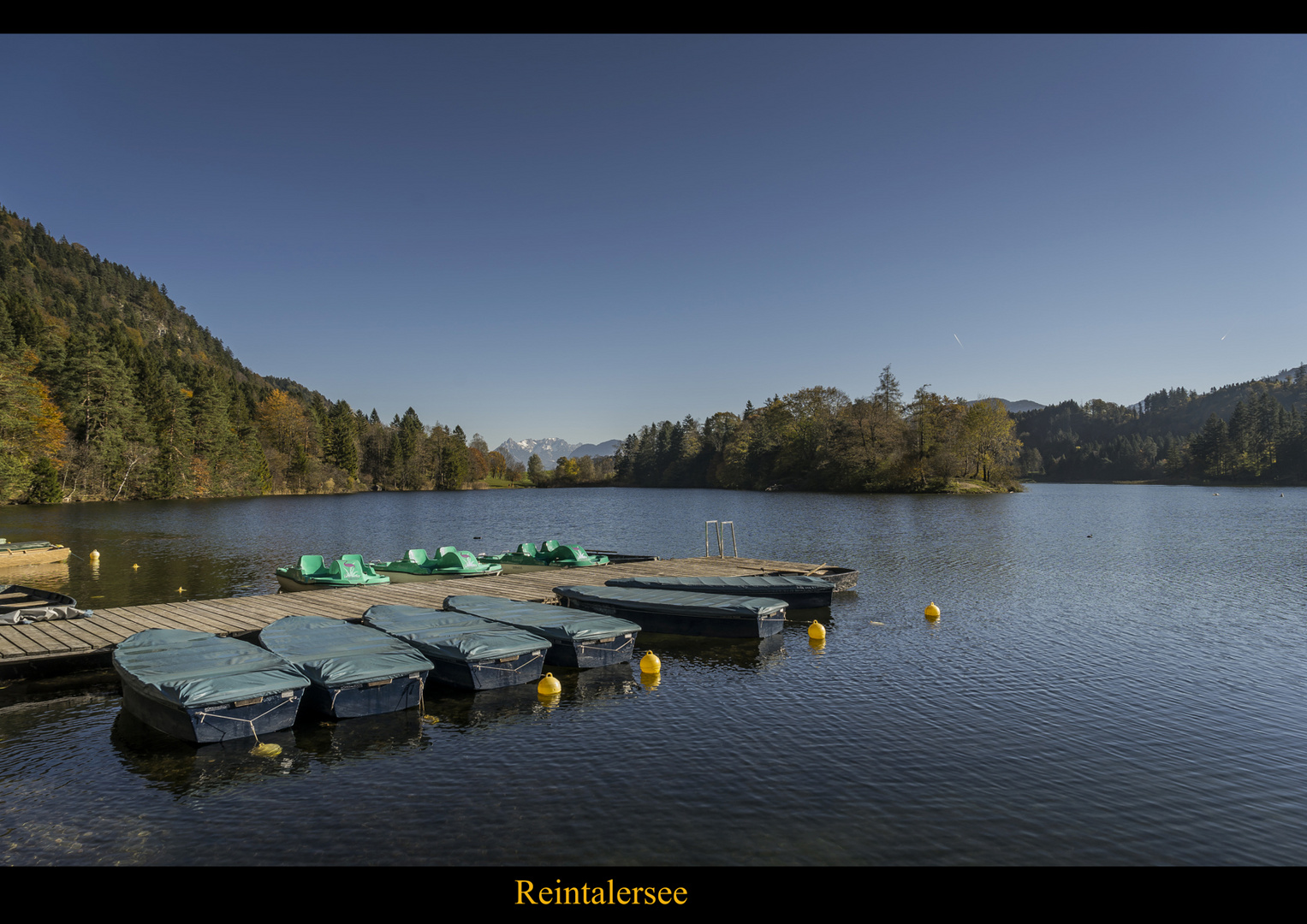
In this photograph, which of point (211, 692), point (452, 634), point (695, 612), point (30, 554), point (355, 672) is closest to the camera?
point (211, 692)

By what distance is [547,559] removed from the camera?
3434cm

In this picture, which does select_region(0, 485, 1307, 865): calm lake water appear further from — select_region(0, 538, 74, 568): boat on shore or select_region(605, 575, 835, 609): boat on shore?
select_region(0, 538, 74, 568): boat on shore

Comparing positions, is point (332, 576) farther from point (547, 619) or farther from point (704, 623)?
point (704, 623)

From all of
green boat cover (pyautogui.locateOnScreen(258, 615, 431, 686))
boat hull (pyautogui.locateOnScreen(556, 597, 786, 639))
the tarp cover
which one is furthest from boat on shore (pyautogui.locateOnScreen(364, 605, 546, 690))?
boat hull (pyautogui.locateOnScreen(556, 597, 786, 639))

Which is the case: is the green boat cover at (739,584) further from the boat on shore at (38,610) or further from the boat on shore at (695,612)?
the boat on shore at (38,610)

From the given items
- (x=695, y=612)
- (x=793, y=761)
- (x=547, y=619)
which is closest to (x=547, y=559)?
(x=695, y=612)

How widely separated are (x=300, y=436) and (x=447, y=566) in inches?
4779

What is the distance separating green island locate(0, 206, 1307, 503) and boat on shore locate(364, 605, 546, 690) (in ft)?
201

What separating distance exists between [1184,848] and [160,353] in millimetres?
172919

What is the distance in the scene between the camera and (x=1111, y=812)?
34.1 feet

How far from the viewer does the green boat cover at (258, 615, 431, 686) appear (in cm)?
1402
